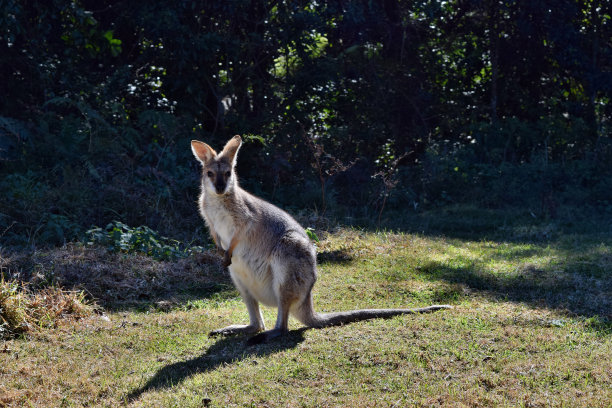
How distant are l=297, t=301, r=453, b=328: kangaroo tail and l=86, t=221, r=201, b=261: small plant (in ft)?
8.71

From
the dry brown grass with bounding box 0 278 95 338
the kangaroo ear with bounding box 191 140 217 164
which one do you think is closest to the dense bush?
the dry brown grass with bounding box 0 278 95 338

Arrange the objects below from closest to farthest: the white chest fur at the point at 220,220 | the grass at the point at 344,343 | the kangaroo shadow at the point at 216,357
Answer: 1. the grass at the point at 344,343
2. the kangaroo shadow at the point at 216,357
3. the white chest fur at the point at 220,220

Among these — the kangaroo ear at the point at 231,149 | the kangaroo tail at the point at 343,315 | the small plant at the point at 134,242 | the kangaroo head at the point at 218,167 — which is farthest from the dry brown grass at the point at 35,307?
the kangaroo tail at the point at 343,315

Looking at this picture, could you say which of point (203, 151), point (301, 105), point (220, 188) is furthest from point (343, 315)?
point (301, 105)

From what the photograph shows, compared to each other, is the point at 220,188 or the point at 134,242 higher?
the point at 220,188

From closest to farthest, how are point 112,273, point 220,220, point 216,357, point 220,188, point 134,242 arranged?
1. point 216,357
2. point 220,188
3. point 220,220
4. point 112,273
5. point 134,242

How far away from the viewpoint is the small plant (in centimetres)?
726

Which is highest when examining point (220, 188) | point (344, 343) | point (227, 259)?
point (220, 188)

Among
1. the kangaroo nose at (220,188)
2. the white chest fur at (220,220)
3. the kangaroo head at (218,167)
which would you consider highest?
the kangaroo head at (218,167)

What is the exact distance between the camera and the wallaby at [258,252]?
5.05 m

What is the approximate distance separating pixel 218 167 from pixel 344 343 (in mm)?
1799

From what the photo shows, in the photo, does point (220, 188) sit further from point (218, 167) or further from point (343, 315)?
point (343, 315)

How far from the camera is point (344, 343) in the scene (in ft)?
15.9

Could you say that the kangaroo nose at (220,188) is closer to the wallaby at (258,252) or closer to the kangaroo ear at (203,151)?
the wallaby at (258,252)
